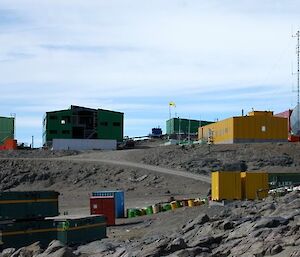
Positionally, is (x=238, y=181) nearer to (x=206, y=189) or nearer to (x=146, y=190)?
(x=206, y=189)

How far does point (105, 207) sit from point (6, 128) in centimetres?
7824

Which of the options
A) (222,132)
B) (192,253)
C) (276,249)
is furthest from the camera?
(222,132)

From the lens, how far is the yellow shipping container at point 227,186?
117 feet

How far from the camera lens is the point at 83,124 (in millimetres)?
99500

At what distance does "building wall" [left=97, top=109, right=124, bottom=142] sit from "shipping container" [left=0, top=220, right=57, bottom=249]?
7355cm

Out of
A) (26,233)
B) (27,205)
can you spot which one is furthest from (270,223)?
(26,233)

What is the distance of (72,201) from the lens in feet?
177

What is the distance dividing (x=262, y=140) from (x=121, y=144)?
2521 cm

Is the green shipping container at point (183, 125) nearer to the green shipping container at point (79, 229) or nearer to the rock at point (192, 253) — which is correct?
the green shipping container at point (79, 229)

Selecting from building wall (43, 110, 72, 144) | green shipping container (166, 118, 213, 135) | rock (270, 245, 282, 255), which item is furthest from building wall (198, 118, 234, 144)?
rock (270, 245, 282, 255)

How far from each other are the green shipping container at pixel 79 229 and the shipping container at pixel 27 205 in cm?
67

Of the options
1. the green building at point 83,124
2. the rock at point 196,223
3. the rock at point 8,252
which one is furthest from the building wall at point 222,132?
the rock at point 8,252

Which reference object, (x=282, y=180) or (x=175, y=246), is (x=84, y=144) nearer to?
(x=282, y=180)

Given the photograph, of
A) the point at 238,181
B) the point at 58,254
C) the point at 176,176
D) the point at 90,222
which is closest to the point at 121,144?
the point at 176,176
